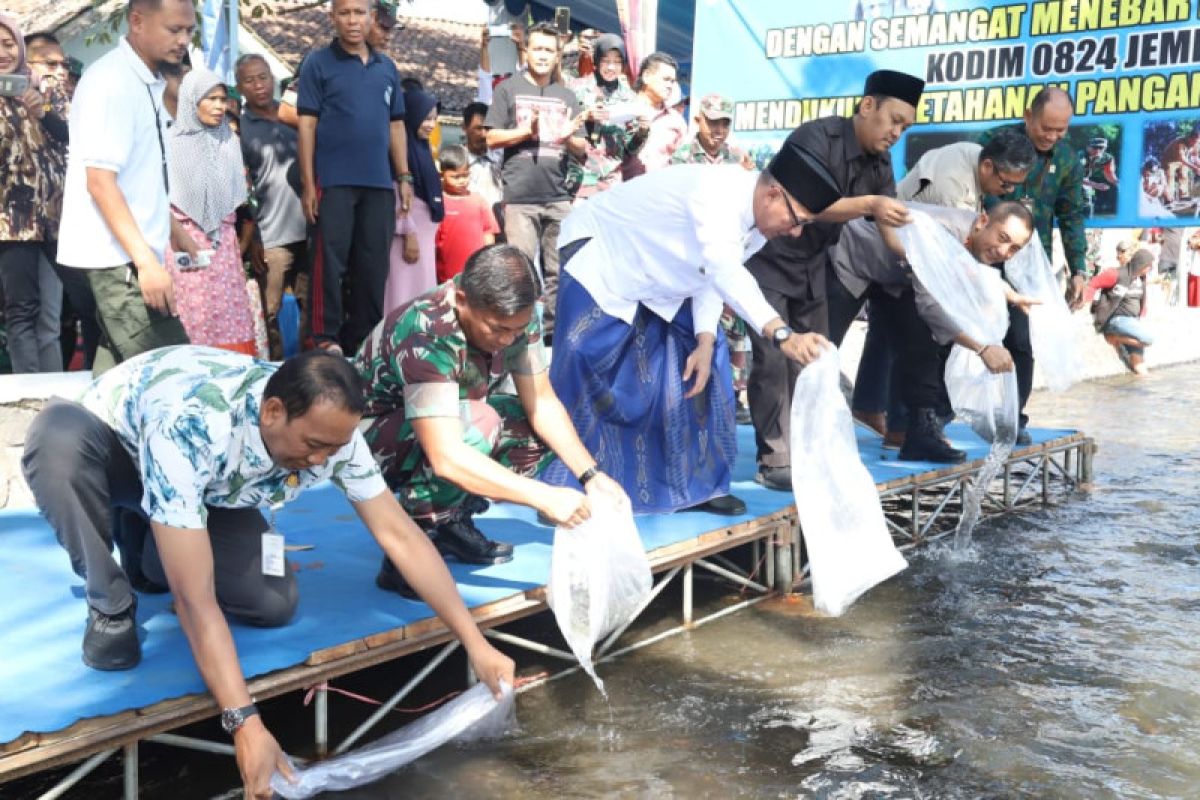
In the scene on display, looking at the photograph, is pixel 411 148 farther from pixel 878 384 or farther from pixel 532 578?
pixel 532 578

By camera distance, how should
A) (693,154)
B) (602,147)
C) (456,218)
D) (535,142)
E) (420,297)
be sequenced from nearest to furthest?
(420,297)
(693,154)
(535,142)
(602,147)
(456,218)

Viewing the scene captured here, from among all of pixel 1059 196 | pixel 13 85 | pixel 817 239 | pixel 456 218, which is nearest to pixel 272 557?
pixel 817 239

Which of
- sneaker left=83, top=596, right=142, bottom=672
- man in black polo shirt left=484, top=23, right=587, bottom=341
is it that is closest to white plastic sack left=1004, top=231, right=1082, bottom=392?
man in black polo shirt left=484, top=23, right=587, bottom=341

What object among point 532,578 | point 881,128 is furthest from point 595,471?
point 881,128

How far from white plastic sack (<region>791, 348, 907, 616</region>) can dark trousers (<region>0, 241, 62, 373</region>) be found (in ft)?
11.3

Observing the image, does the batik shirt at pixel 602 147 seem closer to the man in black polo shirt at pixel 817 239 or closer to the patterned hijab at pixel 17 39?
the man in black polo shirt at pixel 817 239

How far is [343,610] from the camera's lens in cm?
318

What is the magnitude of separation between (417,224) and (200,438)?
3814 mm

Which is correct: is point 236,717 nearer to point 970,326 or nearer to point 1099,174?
point 970,326

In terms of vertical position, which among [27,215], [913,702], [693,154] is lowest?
[913,702]

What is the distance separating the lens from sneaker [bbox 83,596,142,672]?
2693 millimetres

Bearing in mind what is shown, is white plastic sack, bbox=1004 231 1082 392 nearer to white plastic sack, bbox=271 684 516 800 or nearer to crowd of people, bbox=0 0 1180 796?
crowd of people, bbox=0 0 1180 796

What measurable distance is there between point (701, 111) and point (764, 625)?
3.40 metres

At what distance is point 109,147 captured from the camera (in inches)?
133
